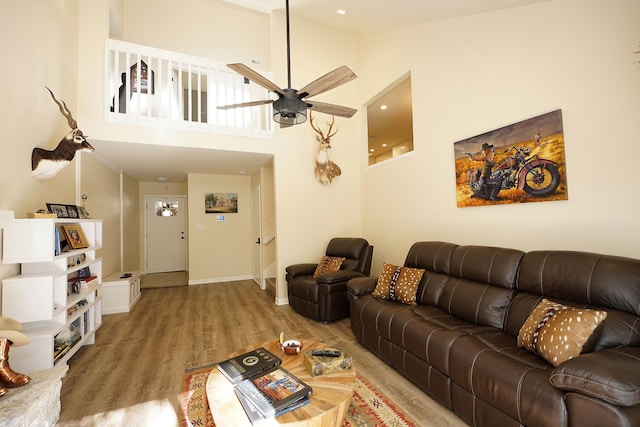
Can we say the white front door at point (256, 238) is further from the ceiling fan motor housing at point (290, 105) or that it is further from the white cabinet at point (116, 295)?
Answer: the ceiling fan motor housing at point (290, 105)

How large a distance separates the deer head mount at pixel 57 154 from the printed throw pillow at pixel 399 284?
3371 mm

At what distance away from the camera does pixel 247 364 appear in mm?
1703

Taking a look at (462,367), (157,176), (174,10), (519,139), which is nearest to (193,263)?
(157,176)

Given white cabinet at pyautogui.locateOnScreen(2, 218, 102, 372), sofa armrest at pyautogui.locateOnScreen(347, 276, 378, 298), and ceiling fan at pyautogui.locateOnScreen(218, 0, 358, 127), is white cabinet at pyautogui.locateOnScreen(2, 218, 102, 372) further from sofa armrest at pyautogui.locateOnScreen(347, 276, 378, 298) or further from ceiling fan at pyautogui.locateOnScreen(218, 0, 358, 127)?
sofa armrest at pyautogui.locateOnScreen(347, 276, 378, 298)

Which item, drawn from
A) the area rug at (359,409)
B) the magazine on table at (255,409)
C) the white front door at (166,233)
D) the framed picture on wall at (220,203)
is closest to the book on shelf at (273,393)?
the magazine on table at (255,409)

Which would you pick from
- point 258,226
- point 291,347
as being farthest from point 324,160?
point 291,347

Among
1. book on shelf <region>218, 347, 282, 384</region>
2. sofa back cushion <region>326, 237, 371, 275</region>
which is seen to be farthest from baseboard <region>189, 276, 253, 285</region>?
book on shelf <region>218, 347, 282, 384</region>

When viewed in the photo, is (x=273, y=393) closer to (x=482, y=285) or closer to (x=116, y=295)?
(x=482, y=285)

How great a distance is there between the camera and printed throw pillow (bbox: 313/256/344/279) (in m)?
3.94

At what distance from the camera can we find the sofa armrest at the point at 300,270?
4098mm

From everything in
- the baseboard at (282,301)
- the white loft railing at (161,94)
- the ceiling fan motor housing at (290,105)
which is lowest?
the baseboard at (282,301)

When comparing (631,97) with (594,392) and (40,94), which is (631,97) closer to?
(594,392)

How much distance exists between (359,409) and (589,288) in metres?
1.65

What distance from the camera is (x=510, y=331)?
77.9 inches
